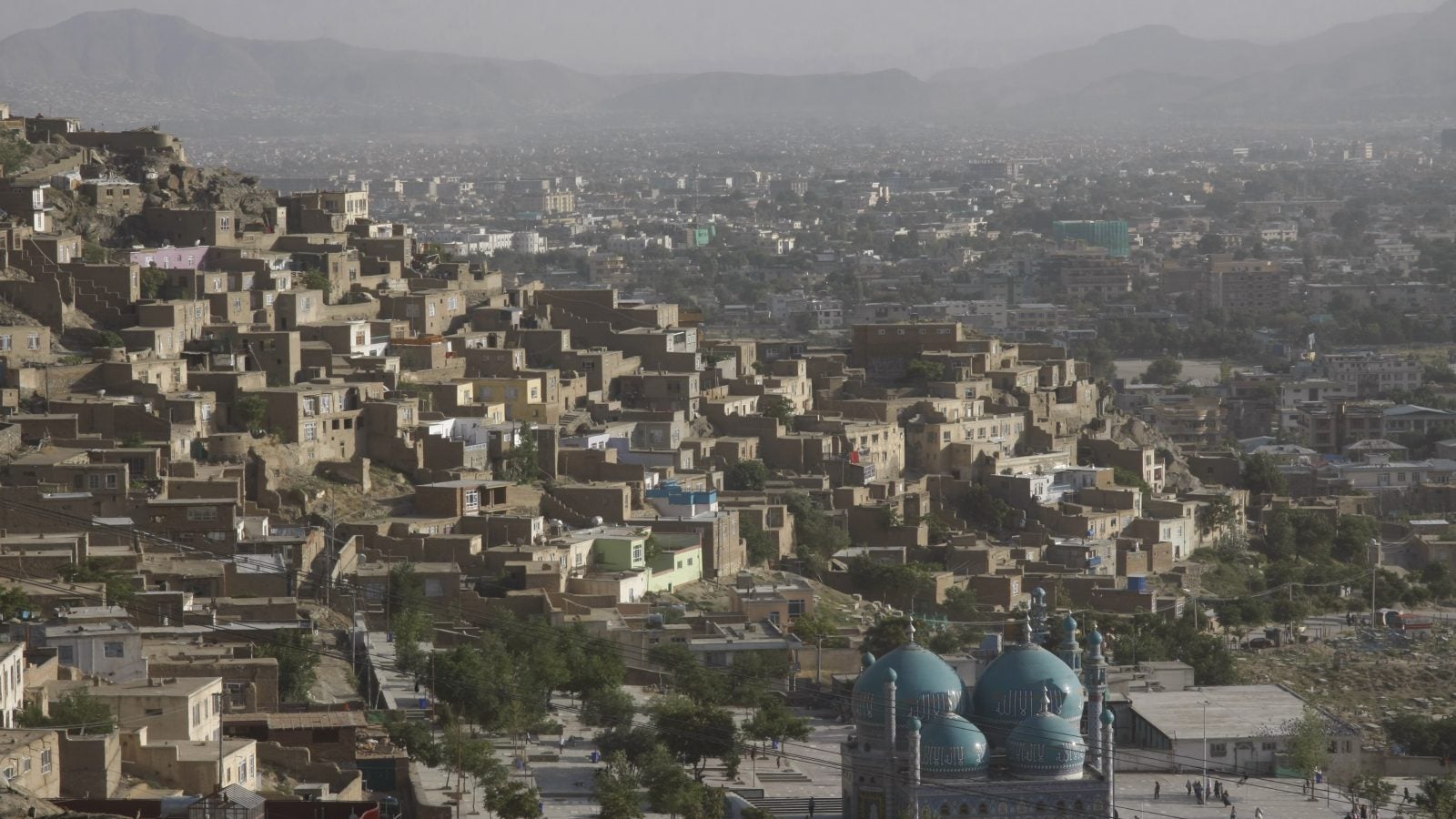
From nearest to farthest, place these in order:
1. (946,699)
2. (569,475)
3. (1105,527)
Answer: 1. (946,699)
2. (569,475)
3. (1105,527)

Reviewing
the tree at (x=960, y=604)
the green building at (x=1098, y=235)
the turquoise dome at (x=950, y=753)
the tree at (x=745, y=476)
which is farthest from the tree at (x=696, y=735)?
the green building at (x=1098, y=235)

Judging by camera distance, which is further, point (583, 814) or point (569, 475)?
point (569, 475)

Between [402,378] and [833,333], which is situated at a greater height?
[402,378]

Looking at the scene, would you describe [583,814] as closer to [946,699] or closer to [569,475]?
[946,699]

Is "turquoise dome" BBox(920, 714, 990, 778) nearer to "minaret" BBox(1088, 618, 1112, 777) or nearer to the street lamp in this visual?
"minaret" BBox(1088, 618, 1112, 777)

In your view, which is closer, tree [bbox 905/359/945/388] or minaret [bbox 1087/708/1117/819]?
minaret [bbox 1087/708/1117/819]

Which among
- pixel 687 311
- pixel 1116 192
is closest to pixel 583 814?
pixel 687 311

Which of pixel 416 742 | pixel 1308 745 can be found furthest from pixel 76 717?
pixel 1308 745

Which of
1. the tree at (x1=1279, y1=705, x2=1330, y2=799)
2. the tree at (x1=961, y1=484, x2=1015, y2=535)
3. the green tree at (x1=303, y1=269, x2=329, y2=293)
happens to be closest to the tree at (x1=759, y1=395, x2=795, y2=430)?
the tree at (x1=961, y1=484, x2=1015, y2=535)
